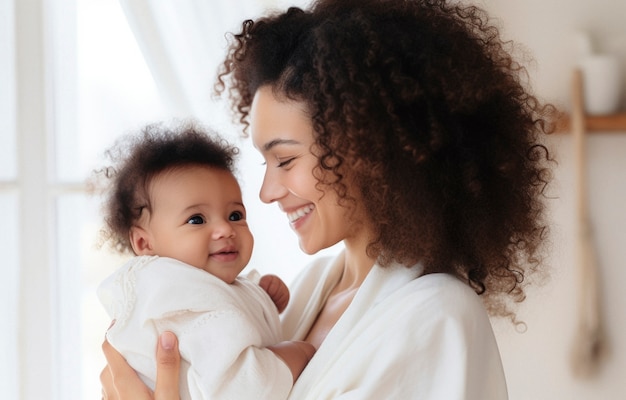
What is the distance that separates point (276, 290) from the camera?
1.66m

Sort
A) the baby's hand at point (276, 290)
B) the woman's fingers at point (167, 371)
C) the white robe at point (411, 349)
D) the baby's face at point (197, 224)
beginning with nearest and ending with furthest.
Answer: the white robe at point (411, 349), the woman's fingers at point (167, 371), the baby's face at point (197, 224), the baby's hand at point (276, 290)

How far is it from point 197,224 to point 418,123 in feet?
1.53

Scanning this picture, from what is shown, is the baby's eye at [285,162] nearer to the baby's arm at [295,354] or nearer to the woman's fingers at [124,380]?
the baby's arm at [295,354]

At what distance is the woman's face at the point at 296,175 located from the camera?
1.33 metres

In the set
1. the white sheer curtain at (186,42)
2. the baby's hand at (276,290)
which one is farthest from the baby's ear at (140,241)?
the white sheer curtain at (186,42)

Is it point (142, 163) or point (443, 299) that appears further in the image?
point (142, 163)

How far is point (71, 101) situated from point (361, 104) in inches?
65.1

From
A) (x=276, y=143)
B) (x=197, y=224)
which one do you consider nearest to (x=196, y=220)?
(x=197, y=224)

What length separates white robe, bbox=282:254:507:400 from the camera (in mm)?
1197

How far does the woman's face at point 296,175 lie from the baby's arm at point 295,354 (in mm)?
172

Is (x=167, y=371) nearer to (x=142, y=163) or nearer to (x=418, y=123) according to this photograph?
(x=142, y=163)

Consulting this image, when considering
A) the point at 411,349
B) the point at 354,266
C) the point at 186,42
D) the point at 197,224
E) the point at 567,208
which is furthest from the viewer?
the point at 567,208

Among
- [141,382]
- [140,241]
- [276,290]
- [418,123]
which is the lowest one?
[141,382]

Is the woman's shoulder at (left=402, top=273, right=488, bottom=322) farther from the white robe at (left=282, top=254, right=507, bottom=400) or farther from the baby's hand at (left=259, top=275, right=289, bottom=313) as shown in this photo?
the baby's hand at (left=259, top=275, right=289, bottom=313)
